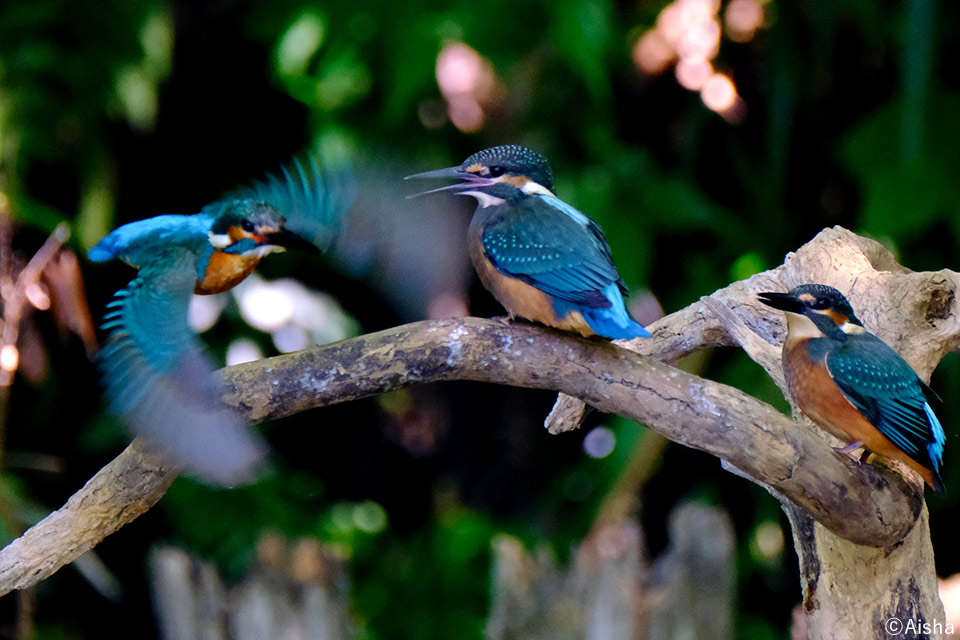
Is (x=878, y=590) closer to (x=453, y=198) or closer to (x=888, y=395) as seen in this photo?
(x=888, y=395)

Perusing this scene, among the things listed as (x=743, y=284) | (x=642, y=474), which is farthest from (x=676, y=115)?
(x=743, y=284)

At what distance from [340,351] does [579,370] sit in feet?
1.03

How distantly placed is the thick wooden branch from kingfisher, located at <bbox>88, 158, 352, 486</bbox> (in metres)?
0.08

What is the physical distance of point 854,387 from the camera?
1183mm

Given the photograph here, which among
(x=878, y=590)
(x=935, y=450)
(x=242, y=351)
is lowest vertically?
(x=242, y=351)

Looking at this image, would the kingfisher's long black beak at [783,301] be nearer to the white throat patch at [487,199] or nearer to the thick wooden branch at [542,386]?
the thick wooden branch at [542,386]

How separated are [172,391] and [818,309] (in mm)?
838

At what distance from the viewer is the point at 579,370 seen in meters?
1.21

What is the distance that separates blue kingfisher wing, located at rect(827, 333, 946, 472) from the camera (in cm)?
117

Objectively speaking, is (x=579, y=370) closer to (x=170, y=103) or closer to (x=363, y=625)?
(x=363, y=625)

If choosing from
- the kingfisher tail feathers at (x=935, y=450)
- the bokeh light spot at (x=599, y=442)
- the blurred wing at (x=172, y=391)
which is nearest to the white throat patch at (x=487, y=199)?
the blurred wing at (x=172, y=391)

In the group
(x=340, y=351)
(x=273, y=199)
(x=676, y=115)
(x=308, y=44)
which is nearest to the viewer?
(x=340, y=351)

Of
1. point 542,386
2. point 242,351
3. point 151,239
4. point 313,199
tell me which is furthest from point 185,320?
point 242,351

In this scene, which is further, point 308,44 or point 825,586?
point 308,44
